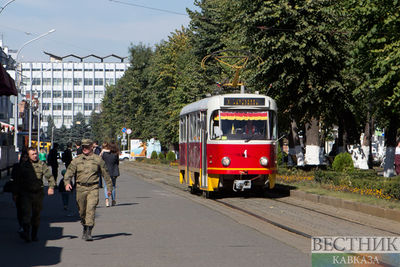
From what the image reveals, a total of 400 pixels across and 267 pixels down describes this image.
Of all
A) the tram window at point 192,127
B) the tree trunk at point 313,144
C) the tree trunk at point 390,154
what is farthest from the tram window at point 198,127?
the tree trunk at point 313,144

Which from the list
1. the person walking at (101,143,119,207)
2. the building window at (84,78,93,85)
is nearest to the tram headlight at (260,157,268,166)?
the person walking at (101,143,119,207)

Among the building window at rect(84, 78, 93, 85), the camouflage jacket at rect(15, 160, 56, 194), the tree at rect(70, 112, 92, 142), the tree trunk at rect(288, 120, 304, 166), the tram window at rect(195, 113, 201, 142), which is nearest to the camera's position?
the camouflage jacket at rect(15, 160, 56, 194)

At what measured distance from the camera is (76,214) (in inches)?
680

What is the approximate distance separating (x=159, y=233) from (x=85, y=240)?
5.09ft

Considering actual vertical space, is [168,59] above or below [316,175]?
above

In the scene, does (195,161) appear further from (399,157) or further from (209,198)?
(399,157)

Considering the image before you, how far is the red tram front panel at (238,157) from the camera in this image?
Answer: 22094 millimetres

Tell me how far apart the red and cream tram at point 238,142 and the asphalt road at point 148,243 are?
15.6ft

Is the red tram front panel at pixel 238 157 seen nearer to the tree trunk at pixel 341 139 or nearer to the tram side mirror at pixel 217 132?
the tram side mirror at pixel 217 132

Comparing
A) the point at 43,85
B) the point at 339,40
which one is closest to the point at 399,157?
the point at 339,40

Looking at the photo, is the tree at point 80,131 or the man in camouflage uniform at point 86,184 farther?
the tree at point 80,131

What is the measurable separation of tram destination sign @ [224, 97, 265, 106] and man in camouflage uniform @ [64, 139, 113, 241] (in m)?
10.6

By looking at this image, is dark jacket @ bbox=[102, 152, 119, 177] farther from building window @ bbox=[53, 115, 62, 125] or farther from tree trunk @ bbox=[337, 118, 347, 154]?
building window @ bbox=[53, 115, 62, 125]

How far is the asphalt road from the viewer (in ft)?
31.5
